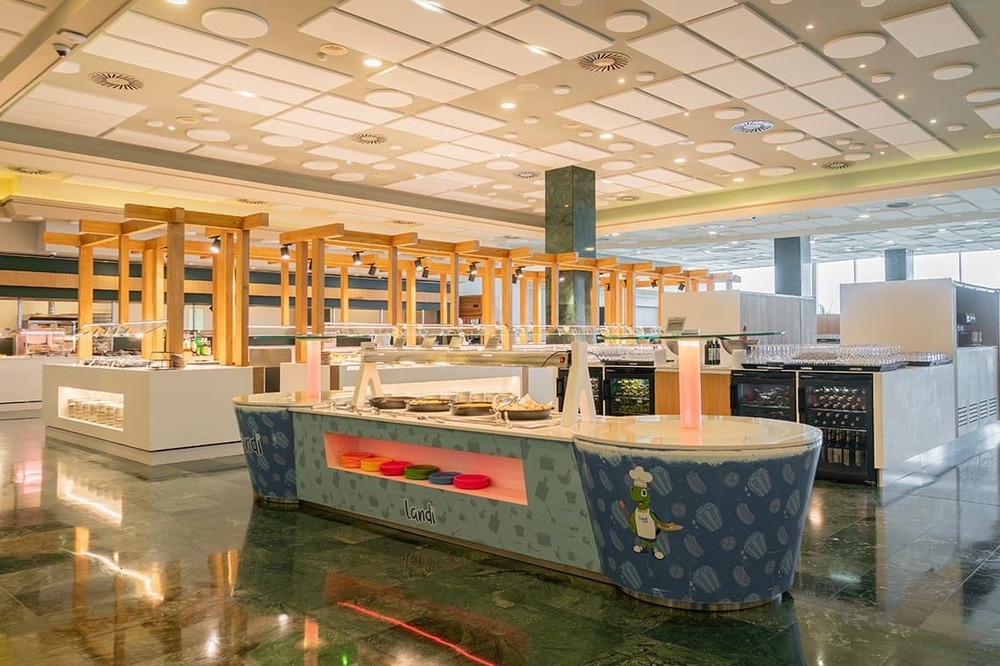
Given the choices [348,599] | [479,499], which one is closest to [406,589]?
[348,599]

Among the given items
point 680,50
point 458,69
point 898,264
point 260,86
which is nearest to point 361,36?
point 458,69

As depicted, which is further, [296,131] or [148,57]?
[296,131]

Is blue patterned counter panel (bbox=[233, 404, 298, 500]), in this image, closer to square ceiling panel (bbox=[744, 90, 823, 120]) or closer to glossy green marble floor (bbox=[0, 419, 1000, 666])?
glossy green marble floor (bbox=[0, 419, 1000, 666])

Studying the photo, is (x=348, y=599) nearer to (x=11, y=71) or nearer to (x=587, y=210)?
(x=11, y=71)

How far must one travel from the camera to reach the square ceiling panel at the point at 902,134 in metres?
8.88

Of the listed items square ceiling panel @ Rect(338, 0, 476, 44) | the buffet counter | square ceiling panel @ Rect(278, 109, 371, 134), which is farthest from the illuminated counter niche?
the buffet counter

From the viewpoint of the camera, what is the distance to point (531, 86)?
7.40m

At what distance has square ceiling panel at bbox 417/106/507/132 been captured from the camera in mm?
8211

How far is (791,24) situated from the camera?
5969mm

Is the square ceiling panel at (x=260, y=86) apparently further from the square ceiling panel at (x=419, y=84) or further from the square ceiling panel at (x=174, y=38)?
the square ceiling panel at (x=419, y=84)

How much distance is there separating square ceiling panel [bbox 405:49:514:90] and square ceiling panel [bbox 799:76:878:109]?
124 inches

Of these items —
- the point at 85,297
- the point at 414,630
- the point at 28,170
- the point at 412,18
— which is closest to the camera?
the point at 414,630

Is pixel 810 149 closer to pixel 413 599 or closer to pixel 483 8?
pixel 483 8

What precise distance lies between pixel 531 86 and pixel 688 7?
2.10 metres
